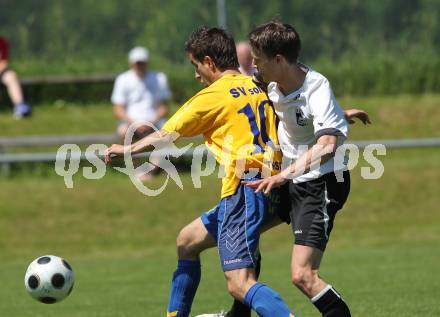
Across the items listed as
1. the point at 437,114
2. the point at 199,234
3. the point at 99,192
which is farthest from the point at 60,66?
the point at 199,234

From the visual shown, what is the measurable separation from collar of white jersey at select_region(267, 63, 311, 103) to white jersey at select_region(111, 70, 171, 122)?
9.04m

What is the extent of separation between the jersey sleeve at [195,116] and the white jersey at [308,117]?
368 mm

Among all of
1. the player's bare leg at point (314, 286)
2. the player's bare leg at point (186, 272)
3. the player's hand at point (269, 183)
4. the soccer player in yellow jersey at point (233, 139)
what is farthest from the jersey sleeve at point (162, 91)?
the player's hand at point (269, 183)

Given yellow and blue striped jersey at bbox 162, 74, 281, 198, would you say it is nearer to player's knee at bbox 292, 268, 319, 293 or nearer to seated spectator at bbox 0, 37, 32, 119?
player's knee at bbox 292, 268, 319, 293

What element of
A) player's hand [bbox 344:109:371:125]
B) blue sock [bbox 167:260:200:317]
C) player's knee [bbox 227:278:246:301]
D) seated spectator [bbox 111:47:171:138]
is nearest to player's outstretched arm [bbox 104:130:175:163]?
player's knee [bbox 227:278:246:301]

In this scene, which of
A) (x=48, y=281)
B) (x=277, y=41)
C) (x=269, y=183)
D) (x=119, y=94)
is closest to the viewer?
(x=269, y=183)

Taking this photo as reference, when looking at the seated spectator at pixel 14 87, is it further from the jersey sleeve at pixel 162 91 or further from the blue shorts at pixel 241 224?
the blue shorts at pixel 241 224

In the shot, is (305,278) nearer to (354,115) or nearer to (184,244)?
(184,244)

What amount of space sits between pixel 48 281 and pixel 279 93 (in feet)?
6.88

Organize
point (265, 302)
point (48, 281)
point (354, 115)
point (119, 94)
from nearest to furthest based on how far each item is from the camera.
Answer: point (265, 302) → point (354, 115) → point (48, 281) → point (119, 94)

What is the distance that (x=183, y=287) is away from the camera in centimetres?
667

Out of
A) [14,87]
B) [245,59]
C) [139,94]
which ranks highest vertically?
[245,59]

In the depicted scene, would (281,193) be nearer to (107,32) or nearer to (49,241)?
(49,241)

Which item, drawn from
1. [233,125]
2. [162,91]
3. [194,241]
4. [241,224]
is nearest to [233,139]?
[233,125]
